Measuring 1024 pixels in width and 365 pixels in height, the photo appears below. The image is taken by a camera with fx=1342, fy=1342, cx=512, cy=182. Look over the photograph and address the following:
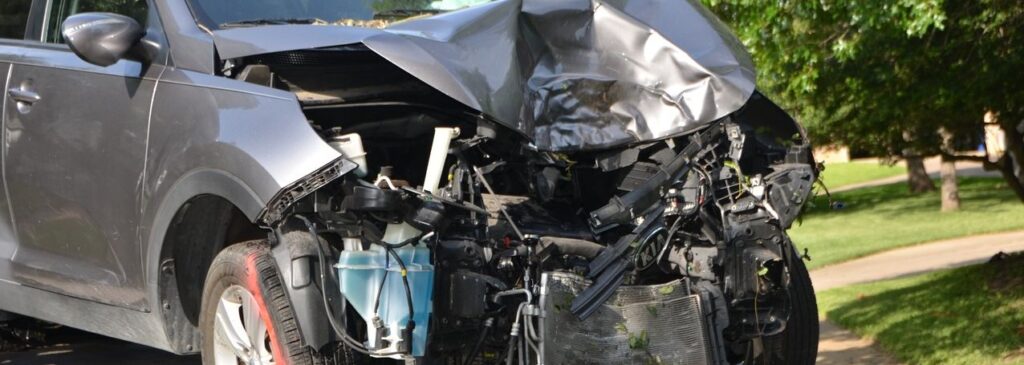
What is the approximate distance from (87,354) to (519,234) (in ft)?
11.7

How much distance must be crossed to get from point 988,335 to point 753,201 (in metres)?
4.05

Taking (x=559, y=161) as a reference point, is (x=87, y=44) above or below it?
above

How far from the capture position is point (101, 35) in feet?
15.0

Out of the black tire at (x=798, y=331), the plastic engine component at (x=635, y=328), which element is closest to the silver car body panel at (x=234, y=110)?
the plastic engine component at (x=635, y=328)

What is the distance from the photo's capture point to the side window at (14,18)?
19.2 ft

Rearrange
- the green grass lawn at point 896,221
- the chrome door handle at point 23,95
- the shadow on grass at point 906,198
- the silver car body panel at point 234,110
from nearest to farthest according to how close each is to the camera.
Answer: the silver car body panel at point 234,110, the chrome door handle at point 23,95, the green grass lawn at point 896,221, the shadow on grass at point 906,198

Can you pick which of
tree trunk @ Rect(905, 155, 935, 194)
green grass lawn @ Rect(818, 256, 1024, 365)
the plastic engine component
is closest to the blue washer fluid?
the plastic engine component

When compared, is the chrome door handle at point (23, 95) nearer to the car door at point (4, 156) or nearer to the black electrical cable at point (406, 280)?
the car door at point (4, 156)

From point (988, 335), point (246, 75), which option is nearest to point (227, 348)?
point (246, 75)

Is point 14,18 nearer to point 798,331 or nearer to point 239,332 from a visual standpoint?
point 239,332

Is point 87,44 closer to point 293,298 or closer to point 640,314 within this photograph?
point 293,298

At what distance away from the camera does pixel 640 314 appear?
4.51m

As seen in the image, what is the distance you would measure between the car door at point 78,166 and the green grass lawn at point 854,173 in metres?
26.7

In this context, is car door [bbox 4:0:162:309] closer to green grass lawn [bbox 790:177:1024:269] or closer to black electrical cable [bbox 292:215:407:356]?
black electrical cable [bbox 292:215:407:356]
